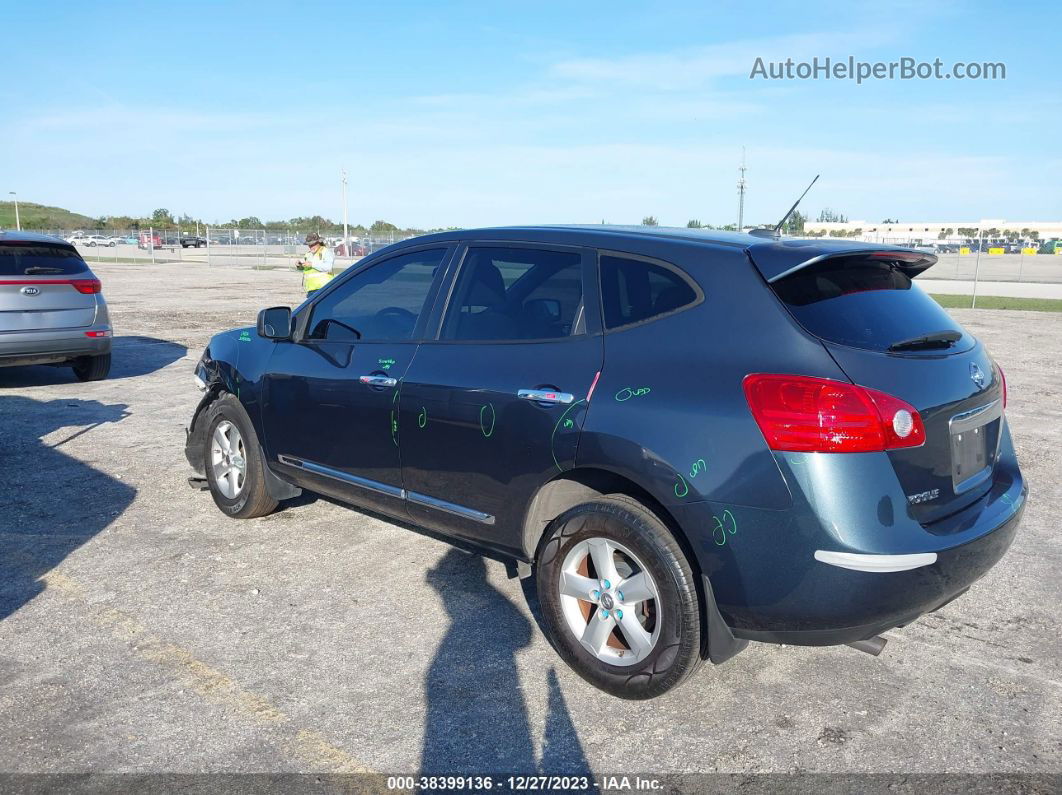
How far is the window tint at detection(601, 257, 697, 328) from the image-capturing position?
129 inches

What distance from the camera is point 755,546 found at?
9.55ft

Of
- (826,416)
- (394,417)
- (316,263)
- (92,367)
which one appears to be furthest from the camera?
(316,263)

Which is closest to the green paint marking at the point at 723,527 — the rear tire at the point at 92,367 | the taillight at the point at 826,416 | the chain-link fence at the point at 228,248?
the taillight at the point at 826,416

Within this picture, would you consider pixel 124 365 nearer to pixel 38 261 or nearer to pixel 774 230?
pixel 38 261

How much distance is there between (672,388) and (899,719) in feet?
4.84

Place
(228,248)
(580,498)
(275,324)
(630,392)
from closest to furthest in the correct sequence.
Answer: (630,392)
(580,498)
(275,324)
(228,248)

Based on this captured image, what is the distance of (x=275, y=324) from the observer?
16.2 feet

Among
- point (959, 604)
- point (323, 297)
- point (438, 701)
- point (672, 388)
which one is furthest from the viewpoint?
point (323, 297)

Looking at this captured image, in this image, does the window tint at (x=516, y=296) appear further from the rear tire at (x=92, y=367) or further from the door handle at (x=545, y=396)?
the rear tire at (x=92, y=367)

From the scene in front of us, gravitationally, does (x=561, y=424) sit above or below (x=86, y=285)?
below

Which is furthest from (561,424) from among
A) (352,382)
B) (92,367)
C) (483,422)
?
(92,367)

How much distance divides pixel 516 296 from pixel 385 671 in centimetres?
166

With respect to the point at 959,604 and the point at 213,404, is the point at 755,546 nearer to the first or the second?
the point at 959,604

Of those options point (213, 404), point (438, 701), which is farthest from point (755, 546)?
point (213, 404)
